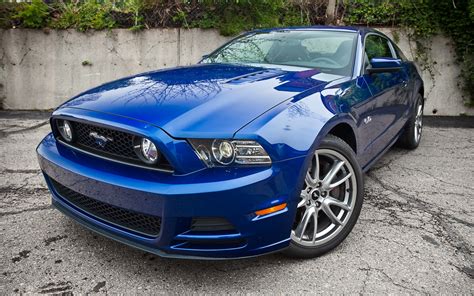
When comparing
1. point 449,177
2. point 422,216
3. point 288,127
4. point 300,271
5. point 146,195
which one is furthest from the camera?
point 449,177

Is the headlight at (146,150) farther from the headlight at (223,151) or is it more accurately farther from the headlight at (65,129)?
the headlight at (65,129)

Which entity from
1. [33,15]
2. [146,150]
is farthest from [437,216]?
[33,15]

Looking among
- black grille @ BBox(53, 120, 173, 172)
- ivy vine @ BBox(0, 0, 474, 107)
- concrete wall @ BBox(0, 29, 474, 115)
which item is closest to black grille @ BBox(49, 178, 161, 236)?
black grille @ BBox(53, 120, 173, 172)

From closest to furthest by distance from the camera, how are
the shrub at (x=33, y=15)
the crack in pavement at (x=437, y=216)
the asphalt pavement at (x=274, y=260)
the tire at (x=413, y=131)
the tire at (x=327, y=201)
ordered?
the asphalt pavement at (x=274, y=260)
the tire at (x=327, y=201)
the crack in pavement at (x=437, y=216)
the tire at (x=413, y=131)
the shrub at (x=33, y=15)

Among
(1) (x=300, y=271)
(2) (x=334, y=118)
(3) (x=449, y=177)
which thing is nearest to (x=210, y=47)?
(3) (x=449, y=177)

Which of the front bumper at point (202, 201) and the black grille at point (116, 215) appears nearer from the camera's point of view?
the front bumper at point (202, 201)

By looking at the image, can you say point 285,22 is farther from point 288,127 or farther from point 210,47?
point 288,127

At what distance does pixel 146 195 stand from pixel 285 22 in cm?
600

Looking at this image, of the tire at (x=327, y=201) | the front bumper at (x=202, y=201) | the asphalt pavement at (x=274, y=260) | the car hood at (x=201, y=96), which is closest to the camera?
the front bumper at (x=202, y=201)

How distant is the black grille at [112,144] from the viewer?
6.60 ft

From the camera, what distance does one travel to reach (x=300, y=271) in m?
2.23

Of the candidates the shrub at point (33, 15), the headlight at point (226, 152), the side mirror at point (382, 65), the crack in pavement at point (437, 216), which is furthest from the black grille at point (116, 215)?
the shrub at point (33, 15)

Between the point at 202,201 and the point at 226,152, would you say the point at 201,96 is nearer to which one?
the point at 226,152

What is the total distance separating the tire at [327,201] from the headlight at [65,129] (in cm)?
144
